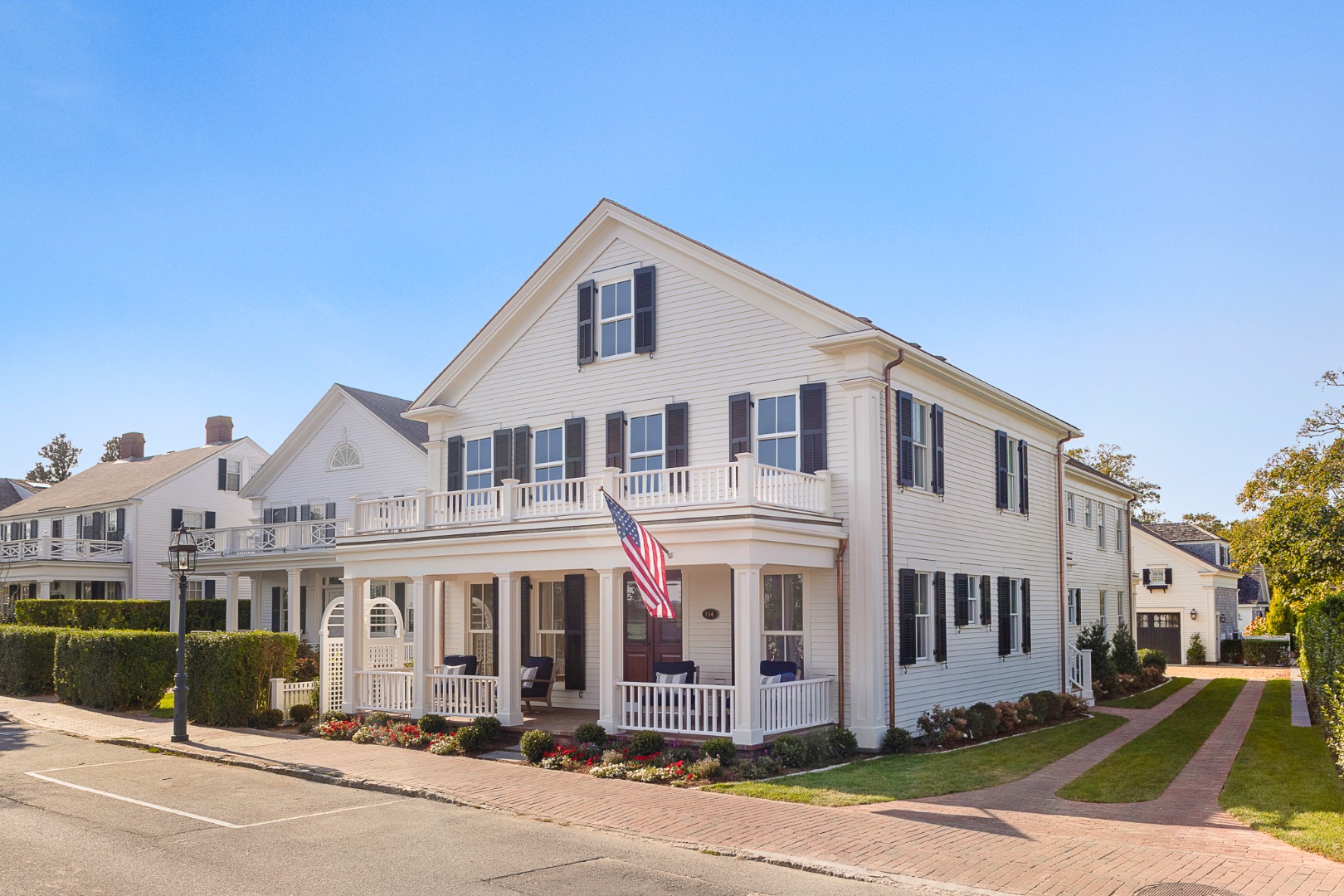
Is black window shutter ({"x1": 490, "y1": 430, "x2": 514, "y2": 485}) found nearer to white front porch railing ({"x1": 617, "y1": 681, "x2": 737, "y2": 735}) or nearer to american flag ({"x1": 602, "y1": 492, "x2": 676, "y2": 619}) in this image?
white front porch railing ({"x1": 617, "y1": 681, "x2": 737, "y2": 735})

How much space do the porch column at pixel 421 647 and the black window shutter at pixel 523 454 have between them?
3.14 m

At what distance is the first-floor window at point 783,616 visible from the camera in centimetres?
1891

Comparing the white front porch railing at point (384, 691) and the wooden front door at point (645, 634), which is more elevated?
the wooden front door at point (645, 634)

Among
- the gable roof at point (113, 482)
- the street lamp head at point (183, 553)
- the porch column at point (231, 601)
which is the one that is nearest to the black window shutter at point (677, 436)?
the street lamp head at point (183, 553)

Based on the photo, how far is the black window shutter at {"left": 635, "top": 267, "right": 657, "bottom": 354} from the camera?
21.0m

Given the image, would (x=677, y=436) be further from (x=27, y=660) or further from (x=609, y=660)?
(x=27, y=660)

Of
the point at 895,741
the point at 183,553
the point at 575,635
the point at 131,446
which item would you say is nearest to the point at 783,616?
the point at 895,741

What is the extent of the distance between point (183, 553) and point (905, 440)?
1396cm

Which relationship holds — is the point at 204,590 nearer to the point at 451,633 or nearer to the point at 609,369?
the point at 451,633

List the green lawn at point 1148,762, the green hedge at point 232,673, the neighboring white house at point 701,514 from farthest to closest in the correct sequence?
the green hedge at point 232,673 → the neighboring white house at point 701,514 → the green lawn at point 1148,762

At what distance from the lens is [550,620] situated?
2270 cm

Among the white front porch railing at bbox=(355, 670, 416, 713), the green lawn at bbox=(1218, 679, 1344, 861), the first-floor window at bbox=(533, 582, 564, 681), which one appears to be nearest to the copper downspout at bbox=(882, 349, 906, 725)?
the green lawn at bbox=(1218, 679, 1344, 861)

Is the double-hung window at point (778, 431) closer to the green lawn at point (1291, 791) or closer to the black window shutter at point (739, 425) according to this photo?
the black window shutter at point (739, 425)

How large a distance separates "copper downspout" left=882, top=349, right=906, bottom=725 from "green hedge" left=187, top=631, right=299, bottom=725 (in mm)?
12353
